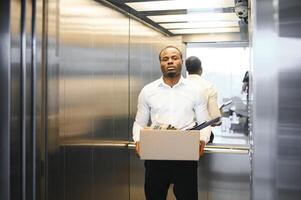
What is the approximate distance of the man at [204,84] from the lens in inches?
126

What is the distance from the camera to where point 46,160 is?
214cm

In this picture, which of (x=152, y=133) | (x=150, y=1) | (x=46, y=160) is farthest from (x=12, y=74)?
(x=150, y=1)

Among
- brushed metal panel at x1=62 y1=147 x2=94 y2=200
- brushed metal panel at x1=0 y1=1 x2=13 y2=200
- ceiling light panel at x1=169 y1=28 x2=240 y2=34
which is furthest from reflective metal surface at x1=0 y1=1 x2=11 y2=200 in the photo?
ceiling light panel at x1=169 y1=28 x2=240 y2=34

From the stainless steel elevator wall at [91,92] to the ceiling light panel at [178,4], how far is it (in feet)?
0.62

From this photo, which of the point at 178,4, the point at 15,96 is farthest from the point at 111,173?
the point at 178,4

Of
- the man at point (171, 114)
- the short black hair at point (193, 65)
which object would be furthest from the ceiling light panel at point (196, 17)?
the man at point (171, 114)

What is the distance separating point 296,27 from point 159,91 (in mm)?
1111

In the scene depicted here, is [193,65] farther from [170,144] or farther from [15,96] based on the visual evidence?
[15,96]

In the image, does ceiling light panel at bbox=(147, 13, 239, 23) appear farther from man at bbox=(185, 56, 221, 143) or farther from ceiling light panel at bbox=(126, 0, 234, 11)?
man at bbox=(185, 56, 221, 143)

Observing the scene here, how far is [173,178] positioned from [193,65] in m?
1.65

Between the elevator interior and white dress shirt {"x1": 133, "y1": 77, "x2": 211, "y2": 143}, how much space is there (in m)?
0.44

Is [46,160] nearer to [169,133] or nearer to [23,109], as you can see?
[23,109]

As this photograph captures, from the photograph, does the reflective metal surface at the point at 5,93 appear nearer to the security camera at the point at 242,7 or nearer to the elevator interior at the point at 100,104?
the elevator interior at the point at 100,104

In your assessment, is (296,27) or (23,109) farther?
(23,109)
